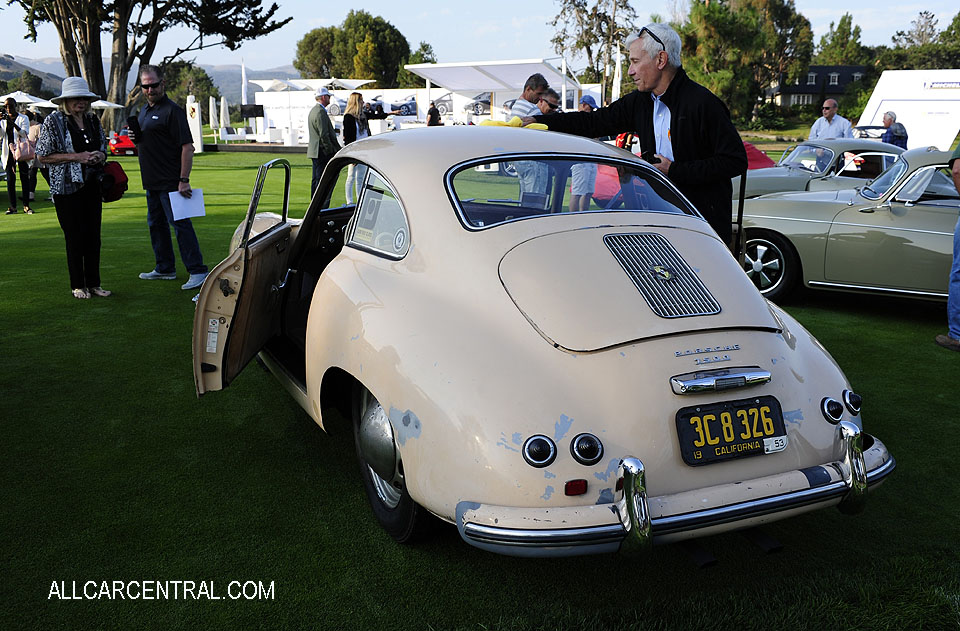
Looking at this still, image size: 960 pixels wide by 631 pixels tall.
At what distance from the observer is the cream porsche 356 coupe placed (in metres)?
2.31

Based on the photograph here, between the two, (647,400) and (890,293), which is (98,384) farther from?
(890,293)

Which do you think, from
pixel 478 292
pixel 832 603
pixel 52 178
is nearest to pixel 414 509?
pixel 478 292

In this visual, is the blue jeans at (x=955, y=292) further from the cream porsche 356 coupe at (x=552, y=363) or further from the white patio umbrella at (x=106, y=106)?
the white patio umbrella at (x=106, y=106)

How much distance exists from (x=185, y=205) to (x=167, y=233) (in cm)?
87

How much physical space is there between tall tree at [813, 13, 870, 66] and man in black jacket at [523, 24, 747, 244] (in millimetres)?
113785

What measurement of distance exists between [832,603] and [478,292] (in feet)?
5.27

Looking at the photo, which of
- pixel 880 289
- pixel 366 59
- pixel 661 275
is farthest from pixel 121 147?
pixel 366 59

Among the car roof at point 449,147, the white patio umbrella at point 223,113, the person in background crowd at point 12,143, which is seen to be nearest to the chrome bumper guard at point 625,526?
the car roof at point 449,147

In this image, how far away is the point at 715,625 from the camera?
2.47m

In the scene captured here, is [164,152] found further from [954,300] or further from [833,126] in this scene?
[833,126]

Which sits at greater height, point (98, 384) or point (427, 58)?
point (427, 58)

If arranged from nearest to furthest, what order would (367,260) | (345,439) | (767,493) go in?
(767,493) → (367,260) → (345,439)

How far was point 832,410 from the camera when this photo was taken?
2637 mm

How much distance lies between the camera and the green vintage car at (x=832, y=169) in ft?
35.2
